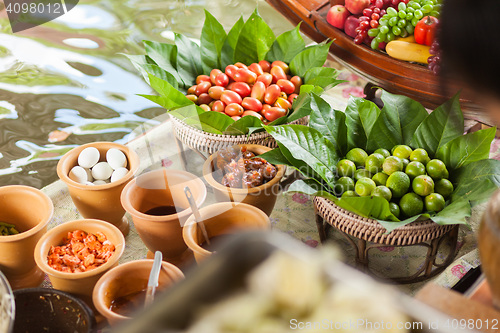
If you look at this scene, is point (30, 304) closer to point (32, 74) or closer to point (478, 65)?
point (478, 65)

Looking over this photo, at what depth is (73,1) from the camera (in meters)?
2.54

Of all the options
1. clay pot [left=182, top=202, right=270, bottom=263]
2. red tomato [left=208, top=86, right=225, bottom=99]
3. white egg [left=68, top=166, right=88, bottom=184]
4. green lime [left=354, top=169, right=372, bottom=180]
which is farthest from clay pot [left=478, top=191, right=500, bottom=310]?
red tomato [left=208, top=86, right=225, bottom=99]

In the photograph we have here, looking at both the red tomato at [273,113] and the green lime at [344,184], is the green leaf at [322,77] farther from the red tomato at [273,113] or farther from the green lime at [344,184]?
the green lime at [344,184]

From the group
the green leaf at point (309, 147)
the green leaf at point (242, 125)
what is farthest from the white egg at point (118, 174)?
the green leaf at point (309, 147)

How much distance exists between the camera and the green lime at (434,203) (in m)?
1.16

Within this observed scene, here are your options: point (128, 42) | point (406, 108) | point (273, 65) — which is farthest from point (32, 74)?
point (406, 108)

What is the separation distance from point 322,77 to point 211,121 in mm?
390

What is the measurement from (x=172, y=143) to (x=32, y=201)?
1.84ft

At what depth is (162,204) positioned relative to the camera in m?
1.31

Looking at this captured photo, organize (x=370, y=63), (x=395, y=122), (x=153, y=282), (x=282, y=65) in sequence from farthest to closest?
1. (x=370, y=63)
2. (x=282, y=65)
3. (x=395, y=122)
4. (x=153, y=282)

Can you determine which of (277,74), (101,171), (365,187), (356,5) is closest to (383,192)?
(365,187)

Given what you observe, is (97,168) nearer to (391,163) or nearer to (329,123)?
(329,123)

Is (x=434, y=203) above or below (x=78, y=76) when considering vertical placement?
above

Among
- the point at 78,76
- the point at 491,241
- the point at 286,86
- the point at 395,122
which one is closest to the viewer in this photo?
the point at 491,241
